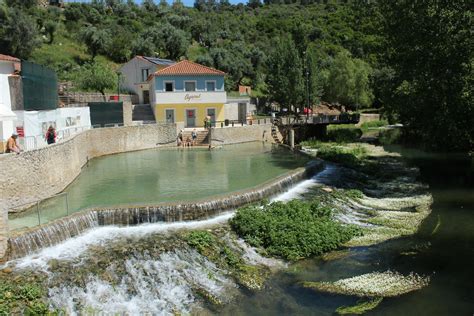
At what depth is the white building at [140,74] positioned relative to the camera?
5353 cm

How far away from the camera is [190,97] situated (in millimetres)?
46688

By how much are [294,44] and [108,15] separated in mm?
56152

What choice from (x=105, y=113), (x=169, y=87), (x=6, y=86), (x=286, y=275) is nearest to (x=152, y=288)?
(x=286, y=275)

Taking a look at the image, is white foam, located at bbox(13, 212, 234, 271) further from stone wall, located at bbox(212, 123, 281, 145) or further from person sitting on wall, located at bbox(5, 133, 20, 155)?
stone wall, located at bbox(212, 123, 281, 145)

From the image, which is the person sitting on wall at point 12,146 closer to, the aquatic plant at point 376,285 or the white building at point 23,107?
the white building at point 23,107

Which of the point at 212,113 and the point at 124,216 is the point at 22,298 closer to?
the point at 124,216

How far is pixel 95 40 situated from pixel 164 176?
2026 inches

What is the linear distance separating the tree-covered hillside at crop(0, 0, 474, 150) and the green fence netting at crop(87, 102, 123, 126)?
46.5 ft

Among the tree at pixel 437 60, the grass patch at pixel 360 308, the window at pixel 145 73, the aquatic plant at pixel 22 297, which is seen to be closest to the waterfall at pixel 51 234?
the aquatic plant at pixel 22 297

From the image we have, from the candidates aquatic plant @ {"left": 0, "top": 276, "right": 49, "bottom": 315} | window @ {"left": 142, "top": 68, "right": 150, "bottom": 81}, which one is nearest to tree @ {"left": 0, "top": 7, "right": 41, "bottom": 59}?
window @ {"left": 142, "top": 68, "right": 150, "bottom": 81}

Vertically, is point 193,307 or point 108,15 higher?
point 108,15

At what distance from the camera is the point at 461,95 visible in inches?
1004

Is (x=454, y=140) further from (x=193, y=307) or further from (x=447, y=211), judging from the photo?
(x=193, y=307)

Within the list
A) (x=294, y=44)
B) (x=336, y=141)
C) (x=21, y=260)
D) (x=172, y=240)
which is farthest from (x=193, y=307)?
(x=294, y=44)
